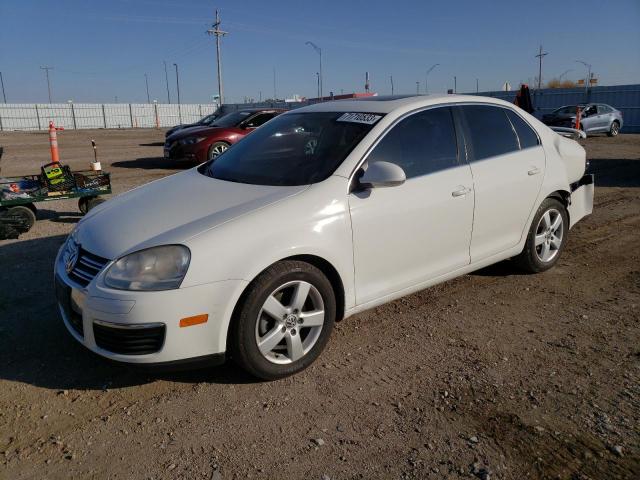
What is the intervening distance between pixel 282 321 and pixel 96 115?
45.1m

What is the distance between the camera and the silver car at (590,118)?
21.2 metres

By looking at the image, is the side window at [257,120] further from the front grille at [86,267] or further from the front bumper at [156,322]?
the front bumper at [156,322]

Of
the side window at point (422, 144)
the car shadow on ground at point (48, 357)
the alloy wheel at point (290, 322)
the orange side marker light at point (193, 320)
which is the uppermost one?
the side window at point (422, 144)

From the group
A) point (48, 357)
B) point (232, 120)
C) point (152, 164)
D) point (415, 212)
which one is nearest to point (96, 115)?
point (152, 164)

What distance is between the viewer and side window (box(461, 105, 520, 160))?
4238 mm

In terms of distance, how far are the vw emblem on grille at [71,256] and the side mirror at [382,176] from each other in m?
1.80

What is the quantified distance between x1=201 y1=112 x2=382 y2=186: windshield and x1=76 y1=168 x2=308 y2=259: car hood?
18 cm

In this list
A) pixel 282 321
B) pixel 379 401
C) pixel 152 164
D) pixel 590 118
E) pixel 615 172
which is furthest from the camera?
pixel 590 118

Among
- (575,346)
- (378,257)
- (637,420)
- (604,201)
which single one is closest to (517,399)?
(637,420)

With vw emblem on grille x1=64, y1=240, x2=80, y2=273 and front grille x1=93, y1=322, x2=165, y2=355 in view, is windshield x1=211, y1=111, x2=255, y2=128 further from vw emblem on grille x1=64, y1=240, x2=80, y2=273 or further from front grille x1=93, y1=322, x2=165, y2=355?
front grille x1=93, y1=322, x2=165, y2=355

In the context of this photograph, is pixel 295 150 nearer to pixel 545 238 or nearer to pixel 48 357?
pixel 48 357

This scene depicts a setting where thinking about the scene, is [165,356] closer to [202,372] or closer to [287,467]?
[202,372]

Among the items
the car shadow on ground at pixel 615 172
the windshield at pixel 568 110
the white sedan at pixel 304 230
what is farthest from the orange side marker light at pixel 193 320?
the windshield at pixel 568 110

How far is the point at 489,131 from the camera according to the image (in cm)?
439
